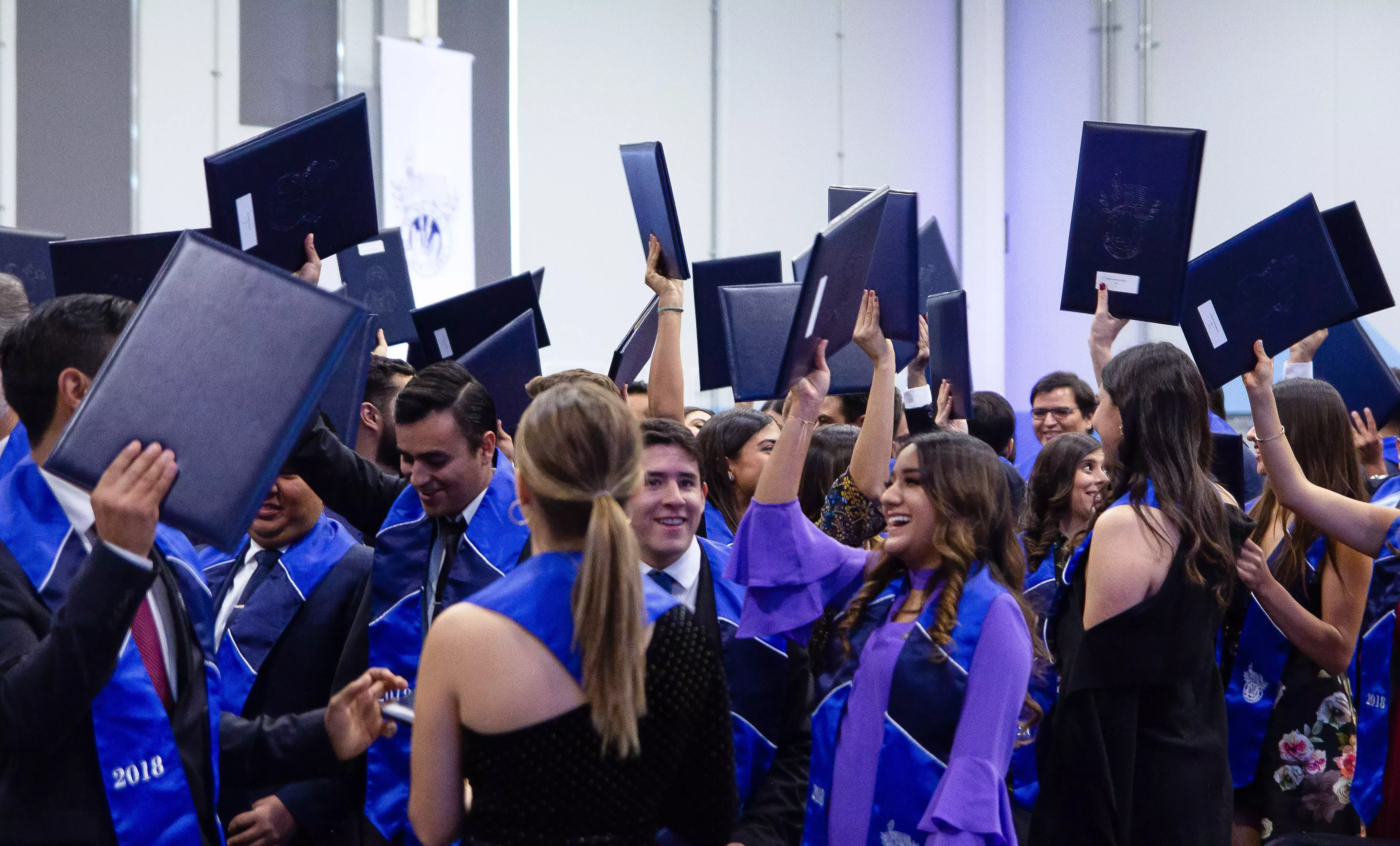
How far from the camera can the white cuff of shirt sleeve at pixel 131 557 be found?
5.54 ft

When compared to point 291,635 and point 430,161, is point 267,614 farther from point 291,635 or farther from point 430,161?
point 430,161

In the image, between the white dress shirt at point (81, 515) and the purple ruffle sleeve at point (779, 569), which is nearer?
the white dress shirt at point (81, 515)

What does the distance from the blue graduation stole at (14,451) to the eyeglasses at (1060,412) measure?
3.91m

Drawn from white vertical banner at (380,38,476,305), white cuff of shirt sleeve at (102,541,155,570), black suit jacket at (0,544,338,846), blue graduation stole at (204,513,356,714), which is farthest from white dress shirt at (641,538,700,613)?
white vertical banner at (380,38,476,305)

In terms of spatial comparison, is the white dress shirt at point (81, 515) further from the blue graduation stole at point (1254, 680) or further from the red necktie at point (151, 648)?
the blue graduation stole at point (1254, 680)

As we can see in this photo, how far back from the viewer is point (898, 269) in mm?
3094

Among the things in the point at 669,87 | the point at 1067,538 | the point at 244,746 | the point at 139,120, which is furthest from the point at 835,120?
the point at 244,746

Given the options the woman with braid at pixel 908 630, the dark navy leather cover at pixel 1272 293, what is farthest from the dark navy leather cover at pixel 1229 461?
the woman with braid at pixel 908 630

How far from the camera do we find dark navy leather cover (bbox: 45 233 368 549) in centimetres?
169

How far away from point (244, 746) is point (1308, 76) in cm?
943

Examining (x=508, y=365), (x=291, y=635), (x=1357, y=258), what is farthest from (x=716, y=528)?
(x=1357, y=258)

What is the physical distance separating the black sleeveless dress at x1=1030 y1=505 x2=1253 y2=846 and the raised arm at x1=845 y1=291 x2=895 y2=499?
Result: 0.54 metres

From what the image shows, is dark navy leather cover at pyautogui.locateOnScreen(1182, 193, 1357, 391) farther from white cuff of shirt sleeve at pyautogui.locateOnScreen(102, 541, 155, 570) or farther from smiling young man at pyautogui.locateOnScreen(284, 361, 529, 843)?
white cuff of shirt sleeve at pyautogui.locateOnScreen(102, 541, 155, 570)

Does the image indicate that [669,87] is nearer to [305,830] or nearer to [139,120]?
[139,120]
